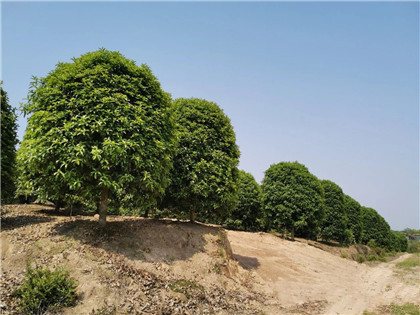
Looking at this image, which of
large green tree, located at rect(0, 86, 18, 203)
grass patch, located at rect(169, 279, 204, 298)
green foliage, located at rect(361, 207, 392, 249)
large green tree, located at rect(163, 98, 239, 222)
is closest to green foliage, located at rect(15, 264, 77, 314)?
grass patch, located at rect(169, 279, 204, 298)

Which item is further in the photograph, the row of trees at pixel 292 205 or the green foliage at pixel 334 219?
the green foliage at pixel 334 219

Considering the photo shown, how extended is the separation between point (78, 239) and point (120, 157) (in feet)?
10.9

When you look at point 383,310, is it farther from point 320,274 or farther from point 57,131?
point 57,131

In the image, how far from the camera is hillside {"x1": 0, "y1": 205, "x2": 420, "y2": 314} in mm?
8180

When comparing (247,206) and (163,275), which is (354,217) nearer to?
(247,206)

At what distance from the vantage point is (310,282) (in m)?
15.9

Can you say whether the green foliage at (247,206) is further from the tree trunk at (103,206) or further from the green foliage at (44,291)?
the green foliage at (44,291)

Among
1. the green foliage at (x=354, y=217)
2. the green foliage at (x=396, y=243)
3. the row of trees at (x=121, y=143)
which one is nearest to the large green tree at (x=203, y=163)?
the row of trees at (x=121, y=143)

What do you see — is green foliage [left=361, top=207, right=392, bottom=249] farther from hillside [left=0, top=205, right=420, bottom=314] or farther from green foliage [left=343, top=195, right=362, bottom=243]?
hillside [left=0, top=205, right=420, bottom=314]

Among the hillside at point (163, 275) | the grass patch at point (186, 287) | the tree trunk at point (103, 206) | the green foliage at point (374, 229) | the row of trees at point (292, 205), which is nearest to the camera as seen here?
the hillside at point (163, 275)

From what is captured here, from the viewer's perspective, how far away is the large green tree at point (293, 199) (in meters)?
28.9

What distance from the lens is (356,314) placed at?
11.3 metres

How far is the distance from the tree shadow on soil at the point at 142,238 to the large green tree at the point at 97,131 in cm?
82

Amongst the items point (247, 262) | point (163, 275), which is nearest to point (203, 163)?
point (163, 275)
